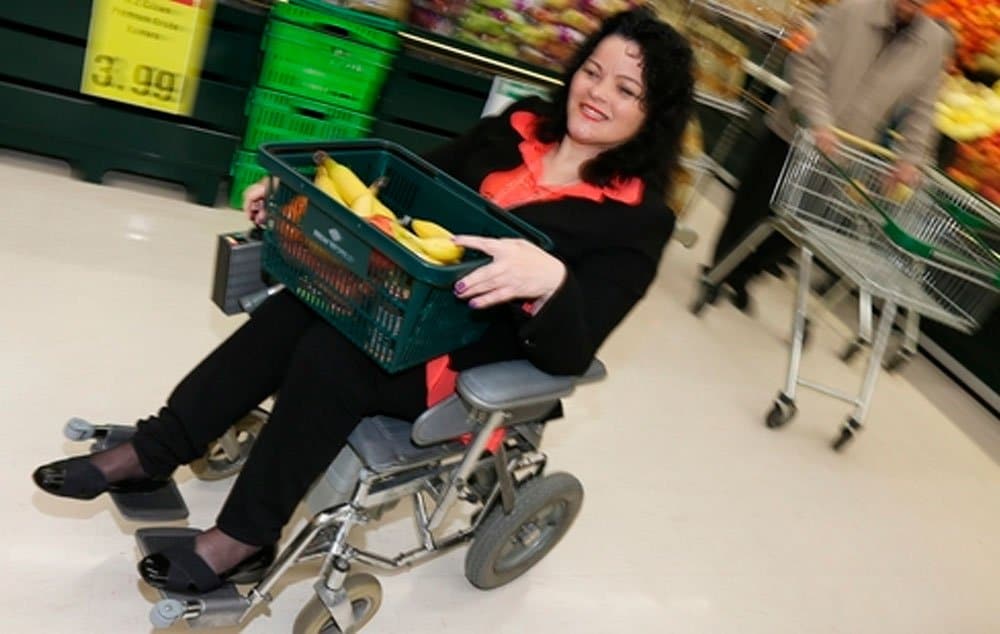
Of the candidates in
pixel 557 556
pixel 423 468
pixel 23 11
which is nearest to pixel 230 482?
pixel 423 468

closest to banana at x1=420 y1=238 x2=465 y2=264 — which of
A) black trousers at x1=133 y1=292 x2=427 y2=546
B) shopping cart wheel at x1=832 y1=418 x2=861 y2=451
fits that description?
black trousers at x1=133 y1=292 x2=427 y2=546

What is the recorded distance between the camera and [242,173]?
341cm

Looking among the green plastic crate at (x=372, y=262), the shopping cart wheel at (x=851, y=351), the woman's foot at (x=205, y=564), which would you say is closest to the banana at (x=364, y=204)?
the green plastic crate at (x=372, y=262)

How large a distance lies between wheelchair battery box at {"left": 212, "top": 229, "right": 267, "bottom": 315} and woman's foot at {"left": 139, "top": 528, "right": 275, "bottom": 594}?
52cm

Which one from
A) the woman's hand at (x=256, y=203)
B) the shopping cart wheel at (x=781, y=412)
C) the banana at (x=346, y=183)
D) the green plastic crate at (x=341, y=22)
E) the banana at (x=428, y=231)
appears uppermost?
the green plastic crate at (x=341, y=22)

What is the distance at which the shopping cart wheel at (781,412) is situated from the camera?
338 centimetres

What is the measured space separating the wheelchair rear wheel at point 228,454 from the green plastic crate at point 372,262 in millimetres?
556

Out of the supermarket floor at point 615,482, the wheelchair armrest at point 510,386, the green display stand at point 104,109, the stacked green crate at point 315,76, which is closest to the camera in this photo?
the wheelchair armrest at point 510,386

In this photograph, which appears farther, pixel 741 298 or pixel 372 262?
pixel 741 298

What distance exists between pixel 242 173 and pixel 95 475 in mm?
1891

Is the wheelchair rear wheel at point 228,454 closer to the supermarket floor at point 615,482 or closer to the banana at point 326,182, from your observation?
the supermarket floor at point 615,482

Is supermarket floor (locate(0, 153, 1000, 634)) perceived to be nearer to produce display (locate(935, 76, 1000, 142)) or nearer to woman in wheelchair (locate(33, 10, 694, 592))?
woman in wheelchair (locate(33, 10, 694, 592))

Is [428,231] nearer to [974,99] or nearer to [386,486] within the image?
[386,486]

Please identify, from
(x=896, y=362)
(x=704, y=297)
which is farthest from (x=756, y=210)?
(x=896, y=362)
